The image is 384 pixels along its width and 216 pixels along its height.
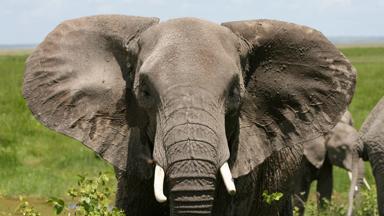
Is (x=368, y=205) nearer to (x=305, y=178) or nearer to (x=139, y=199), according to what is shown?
(x=305, y=178)

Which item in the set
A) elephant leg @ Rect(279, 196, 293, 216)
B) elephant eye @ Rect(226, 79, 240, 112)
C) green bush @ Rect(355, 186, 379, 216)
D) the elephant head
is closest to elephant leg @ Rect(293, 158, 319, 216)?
the elephant head

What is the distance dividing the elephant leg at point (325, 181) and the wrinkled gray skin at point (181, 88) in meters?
5.89

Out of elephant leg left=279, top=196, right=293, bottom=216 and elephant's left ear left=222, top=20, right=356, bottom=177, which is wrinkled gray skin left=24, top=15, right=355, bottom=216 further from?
elephant leg left=279, top=196, right=293, bottom=216

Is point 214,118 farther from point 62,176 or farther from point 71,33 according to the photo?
point 62,176

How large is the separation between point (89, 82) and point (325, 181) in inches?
269

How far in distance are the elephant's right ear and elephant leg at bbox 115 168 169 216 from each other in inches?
4.7

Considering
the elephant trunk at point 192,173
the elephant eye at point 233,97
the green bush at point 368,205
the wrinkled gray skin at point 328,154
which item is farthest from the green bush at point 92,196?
the wrinkled gray skin at point 328,154

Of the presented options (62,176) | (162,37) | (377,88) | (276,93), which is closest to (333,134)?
(62,176)

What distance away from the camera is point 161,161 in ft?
11.4

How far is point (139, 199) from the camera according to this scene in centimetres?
426

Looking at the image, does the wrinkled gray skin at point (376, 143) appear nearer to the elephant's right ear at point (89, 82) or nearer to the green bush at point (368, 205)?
the green bush at point (368, 205)

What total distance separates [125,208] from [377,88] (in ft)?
50.1

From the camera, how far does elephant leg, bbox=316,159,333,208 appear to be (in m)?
10.6

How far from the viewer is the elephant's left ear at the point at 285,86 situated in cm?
435
